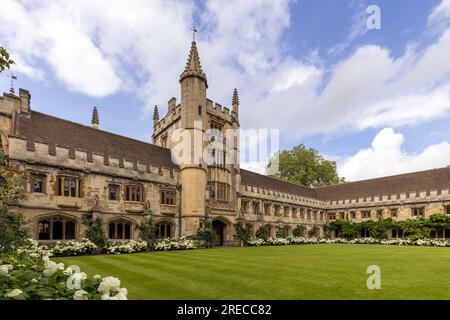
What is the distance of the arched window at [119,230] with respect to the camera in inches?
811

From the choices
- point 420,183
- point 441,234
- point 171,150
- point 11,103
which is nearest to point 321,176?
point 420,183

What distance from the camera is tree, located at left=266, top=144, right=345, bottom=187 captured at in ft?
180

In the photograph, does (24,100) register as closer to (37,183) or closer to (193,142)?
(37,183)

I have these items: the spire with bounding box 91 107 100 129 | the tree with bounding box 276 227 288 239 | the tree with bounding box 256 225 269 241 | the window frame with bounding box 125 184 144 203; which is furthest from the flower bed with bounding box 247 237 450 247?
the spire with bounding box 91 107 100 129

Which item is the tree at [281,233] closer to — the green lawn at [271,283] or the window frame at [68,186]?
the window frame at [68,186]

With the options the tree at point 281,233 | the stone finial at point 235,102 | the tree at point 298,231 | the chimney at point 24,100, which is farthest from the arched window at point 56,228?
the tree at point 298,231

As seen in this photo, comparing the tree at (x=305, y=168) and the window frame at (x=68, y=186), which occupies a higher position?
the tree at (x=305, y=168)

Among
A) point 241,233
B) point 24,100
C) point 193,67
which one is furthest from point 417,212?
point 24,100

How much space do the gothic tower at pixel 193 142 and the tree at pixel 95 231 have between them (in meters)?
7.39

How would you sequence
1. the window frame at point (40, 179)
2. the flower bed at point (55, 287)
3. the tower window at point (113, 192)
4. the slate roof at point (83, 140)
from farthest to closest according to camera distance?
the tower window at point (113, 192)
the slate roof at point (83, 140)
the window frame at point (40, 179)
the flower bed at point (55, 287)

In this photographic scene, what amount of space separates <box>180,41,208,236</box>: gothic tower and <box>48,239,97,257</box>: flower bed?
8388 mm

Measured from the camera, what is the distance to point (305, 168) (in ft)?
181

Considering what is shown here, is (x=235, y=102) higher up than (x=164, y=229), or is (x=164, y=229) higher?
(x=235, y=102)

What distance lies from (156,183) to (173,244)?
5.27 m
